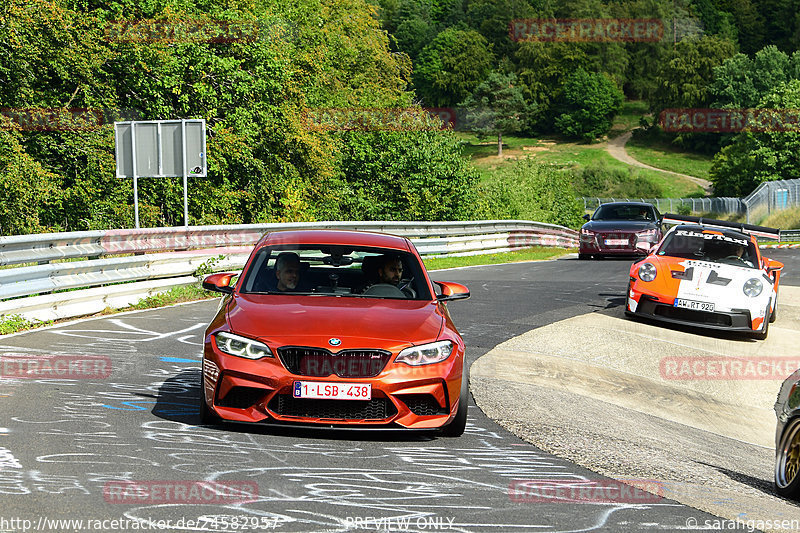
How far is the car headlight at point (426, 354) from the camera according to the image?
21.6 ft

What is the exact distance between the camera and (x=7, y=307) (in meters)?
11.5

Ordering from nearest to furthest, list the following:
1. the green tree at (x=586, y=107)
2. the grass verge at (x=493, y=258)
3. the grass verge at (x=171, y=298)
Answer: the grass verge at (x=171, y=298), the grass verge at (x=493, y=258), the green tree at (x=586, y=107)

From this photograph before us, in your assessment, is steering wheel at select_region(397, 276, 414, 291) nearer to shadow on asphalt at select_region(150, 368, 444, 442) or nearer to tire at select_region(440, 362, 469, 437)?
tire at select_region(440, 362, 469, 437)

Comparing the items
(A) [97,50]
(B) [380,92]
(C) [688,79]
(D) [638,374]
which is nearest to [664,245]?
(D) [638,374]

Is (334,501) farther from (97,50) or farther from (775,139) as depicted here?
(775,139)

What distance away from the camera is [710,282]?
14.1 m

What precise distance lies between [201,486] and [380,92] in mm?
52467

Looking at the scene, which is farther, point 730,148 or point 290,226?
point 730,148

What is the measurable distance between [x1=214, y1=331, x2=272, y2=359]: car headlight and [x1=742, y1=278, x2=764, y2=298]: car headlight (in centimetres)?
924

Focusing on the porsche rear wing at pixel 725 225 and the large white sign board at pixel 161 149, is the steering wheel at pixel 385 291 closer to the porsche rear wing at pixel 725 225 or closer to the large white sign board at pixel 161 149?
the porsche rear wing at pixel 725 225

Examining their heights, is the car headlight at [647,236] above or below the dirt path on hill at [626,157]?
below

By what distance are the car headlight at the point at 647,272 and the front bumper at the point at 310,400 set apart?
27.7 ft

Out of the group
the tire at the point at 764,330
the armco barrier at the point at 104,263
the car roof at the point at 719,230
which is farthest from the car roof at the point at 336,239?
the car roof at the point at 719,230

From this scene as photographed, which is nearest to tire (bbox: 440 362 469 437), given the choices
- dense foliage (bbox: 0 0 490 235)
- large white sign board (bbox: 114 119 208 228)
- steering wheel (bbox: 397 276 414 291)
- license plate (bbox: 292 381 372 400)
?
license plate (bbox: 292 381 372 400)
